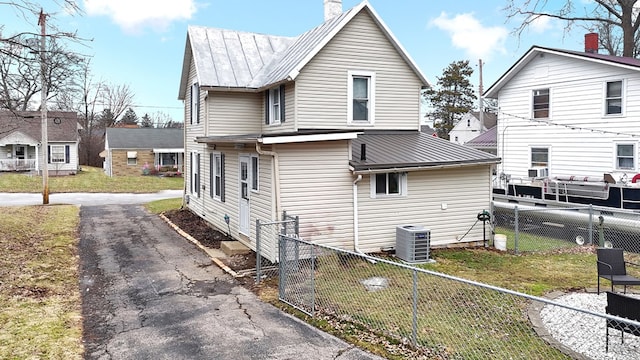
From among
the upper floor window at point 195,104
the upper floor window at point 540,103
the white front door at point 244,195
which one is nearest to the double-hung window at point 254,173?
the white front door at point 244,195

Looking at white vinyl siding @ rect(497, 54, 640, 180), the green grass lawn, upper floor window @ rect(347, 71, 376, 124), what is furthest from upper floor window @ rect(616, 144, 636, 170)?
the green grass lawn

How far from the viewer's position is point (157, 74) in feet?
152

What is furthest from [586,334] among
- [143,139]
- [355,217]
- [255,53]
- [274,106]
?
[143,139]

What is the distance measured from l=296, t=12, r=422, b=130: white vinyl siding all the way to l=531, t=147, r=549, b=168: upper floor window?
7.50 m

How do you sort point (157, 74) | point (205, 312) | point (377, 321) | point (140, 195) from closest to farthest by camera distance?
point (377, 321)
point (205, 312)
point (140, 195)
point (157, 74)

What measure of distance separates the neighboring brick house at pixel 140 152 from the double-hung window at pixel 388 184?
112ft

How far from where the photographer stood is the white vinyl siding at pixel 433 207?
12.3m

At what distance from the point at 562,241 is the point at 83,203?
71.2ft

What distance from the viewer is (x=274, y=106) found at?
1523 cm

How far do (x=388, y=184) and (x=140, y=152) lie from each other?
35.5m

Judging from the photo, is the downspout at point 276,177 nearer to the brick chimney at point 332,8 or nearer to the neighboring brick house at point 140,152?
the brick chimney at point 332,8

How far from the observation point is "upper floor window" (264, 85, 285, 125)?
47.8 ft

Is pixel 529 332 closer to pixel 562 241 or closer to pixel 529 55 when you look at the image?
pixel 562 241

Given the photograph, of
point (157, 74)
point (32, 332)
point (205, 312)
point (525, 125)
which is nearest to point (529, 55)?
point (525, 125)
